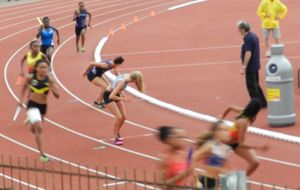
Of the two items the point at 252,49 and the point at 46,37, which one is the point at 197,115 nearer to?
the point at 252,49

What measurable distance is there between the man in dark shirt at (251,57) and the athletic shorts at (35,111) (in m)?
4.58

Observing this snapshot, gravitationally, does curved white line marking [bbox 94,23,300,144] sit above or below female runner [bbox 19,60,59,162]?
below

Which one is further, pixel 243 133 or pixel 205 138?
pixel 243 133

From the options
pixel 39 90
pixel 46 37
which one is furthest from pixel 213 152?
pixel 46 37

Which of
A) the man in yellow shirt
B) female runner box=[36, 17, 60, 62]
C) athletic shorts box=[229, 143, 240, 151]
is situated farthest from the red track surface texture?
athletic shorts box=[229, 143, 240, 151]

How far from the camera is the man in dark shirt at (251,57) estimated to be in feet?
59.9

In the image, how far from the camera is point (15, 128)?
19.1 meters

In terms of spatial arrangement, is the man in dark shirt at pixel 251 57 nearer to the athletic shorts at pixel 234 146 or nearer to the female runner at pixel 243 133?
the female runner at pixel 243 133

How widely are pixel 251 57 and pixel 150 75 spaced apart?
711cm

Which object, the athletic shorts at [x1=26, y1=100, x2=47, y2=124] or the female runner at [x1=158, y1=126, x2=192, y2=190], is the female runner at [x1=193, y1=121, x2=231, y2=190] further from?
the athletic shorts at [x1=26, y1=100, x2=47, y2=124]

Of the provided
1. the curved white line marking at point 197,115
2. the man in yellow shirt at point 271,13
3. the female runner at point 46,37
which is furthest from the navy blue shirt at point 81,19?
the man in yellow shirt at point 271,13

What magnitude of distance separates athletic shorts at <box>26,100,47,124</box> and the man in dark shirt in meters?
4.58

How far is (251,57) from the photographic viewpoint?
18.3 meters

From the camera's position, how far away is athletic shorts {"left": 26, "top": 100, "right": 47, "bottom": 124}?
1538cm
